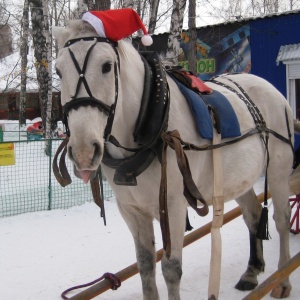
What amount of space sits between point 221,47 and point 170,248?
10.4 metres

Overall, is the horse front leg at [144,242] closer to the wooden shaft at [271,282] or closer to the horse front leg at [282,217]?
the wooden shaft at [271,282]

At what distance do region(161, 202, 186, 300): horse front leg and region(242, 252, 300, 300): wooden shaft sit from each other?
1.49 ft

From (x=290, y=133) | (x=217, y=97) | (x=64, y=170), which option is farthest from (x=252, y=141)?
(x=64, y=170)

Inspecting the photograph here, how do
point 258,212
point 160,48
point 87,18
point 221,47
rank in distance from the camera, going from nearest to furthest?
point 87,18
point 258,212
point 221,47
point 160,48

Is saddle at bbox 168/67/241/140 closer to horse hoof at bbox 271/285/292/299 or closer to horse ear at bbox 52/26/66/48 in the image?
horse ear at bbox 52/26/66/48

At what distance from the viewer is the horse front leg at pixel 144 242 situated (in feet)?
9.73

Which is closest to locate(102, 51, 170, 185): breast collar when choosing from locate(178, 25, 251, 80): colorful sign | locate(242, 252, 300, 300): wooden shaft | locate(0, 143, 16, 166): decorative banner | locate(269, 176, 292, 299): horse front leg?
locate(242, 252, 300, 300): wooden shaft

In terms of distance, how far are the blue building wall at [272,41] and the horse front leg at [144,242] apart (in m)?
8.20

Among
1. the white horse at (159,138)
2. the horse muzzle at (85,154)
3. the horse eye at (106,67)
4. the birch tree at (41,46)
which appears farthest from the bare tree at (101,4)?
the horse muzzle at (85,154)

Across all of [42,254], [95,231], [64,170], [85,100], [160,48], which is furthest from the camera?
[160,48]

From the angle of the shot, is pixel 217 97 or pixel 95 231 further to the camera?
pixel 95 231

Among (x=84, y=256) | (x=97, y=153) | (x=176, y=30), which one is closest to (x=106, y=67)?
(x=97, y=153)

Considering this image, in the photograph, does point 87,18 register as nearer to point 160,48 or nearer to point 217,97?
point 217,97

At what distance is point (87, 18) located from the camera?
7.29ft
